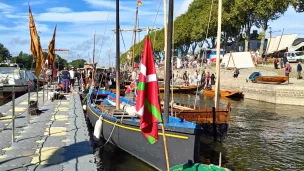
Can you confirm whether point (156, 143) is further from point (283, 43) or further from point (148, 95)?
point (283, 43)

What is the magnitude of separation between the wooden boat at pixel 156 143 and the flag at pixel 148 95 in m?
2.61

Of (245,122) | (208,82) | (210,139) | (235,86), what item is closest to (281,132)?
(245,122)

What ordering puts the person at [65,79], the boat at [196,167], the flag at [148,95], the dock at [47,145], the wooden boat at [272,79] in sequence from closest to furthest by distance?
the flag at [148,95] < the dock at [47,145] < the boat at [196,167] < the person at [65,79] < the wooden boat at [272,79]

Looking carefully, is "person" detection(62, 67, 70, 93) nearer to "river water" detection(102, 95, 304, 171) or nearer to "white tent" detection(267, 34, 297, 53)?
"river water" detection(102, 95, 304, 171)

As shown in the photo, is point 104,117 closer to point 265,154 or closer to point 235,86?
point 265,154

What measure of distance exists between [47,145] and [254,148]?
27.8 ft

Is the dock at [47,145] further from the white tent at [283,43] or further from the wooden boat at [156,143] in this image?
the white tent at [283,43]

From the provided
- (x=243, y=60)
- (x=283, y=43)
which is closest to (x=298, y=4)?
(x=243, y=60)

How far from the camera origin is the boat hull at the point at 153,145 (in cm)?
909

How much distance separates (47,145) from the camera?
897 cm

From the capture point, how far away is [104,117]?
42.9 ft

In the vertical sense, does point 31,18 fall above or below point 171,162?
above

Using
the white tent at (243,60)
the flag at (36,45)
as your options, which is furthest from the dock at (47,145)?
the white tent at (243,60)

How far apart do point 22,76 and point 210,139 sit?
74.8 ft
